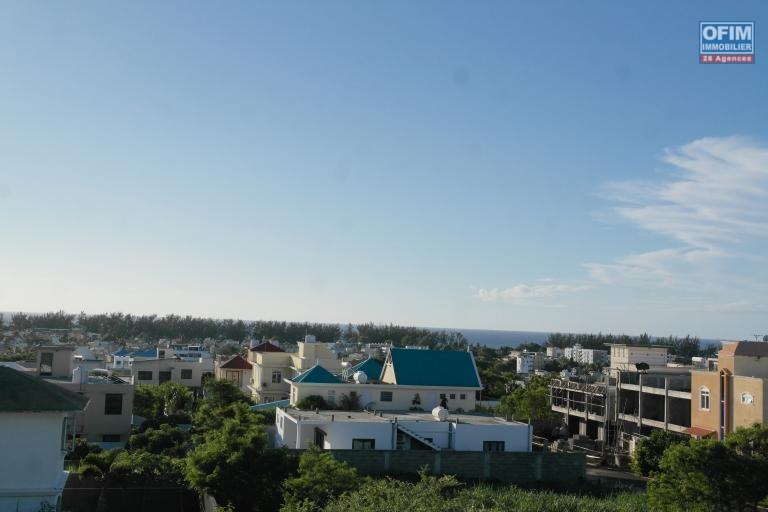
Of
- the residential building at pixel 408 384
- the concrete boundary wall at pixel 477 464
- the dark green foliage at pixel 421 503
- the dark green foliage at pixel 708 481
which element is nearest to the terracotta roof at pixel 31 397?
the dark green foliage at pixel 421 503

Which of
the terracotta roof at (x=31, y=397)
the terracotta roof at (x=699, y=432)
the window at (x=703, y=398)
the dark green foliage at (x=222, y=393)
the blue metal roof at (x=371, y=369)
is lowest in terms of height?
the terracotta roof at (x=699, y=432)

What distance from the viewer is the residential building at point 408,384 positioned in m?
38.2

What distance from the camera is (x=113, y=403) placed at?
35500 mm

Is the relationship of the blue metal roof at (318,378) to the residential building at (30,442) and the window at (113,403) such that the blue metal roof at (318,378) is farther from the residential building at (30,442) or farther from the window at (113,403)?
the residential building at (30,442)

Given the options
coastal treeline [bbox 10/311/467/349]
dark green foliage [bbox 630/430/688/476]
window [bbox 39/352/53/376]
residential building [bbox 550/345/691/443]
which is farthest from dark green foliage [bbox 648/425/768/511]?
coastal treeline [bbox 10/311/467/349]

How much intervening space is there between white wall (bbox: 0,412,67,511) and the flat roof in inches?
624

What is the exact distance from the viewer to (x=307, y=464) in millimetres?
19250

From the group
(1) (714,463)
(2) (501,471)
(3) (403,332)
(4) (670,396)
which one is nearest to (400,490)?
(1) (714,463)

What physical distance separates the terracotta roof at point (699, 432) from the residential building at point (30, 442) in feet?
102

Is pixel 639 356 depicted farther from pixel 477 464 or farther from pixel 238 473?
pixel 238 473

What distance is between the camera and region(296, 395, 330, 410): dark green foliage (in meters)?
36.8

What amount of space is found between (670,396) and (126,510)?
3228cm

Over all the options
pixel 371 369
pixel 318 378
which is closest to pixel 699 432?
pixel 371 369

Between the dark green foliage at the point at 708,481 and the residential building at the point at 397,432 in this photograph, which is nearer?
the dark green foliage at the point at 708,481
